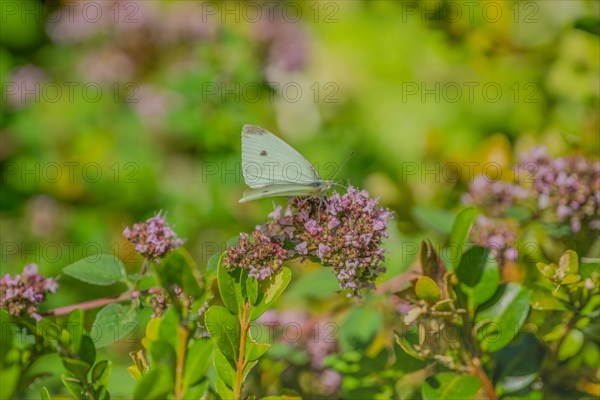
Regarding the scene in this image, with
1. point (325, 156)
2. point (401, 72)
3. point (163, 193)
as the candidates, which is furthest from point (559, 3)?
point (163, 193)

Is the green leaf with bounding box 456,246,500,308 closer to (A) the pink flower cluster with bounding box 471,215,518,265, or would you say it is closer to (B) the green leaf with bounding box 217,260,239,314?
(A) the pink flower cluster with bounding box 471,215,518,265

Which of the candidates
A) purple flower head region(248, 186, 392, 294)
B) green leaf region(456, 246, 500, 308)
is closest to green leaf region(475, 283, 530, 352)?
green leaf region(456, 246, 500, 308)

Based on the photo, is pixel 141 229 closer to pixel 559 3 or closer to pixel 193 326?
pixel 193 326

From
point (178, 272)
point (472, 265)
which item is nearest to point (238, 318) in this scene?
point (178, 272)

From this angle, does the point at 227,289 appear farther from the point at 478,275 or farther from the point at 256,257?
the point at 478,275

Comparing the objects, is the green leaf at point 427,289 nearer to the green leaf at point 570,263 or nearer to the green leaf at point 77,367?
the green leaf at point 570,263
